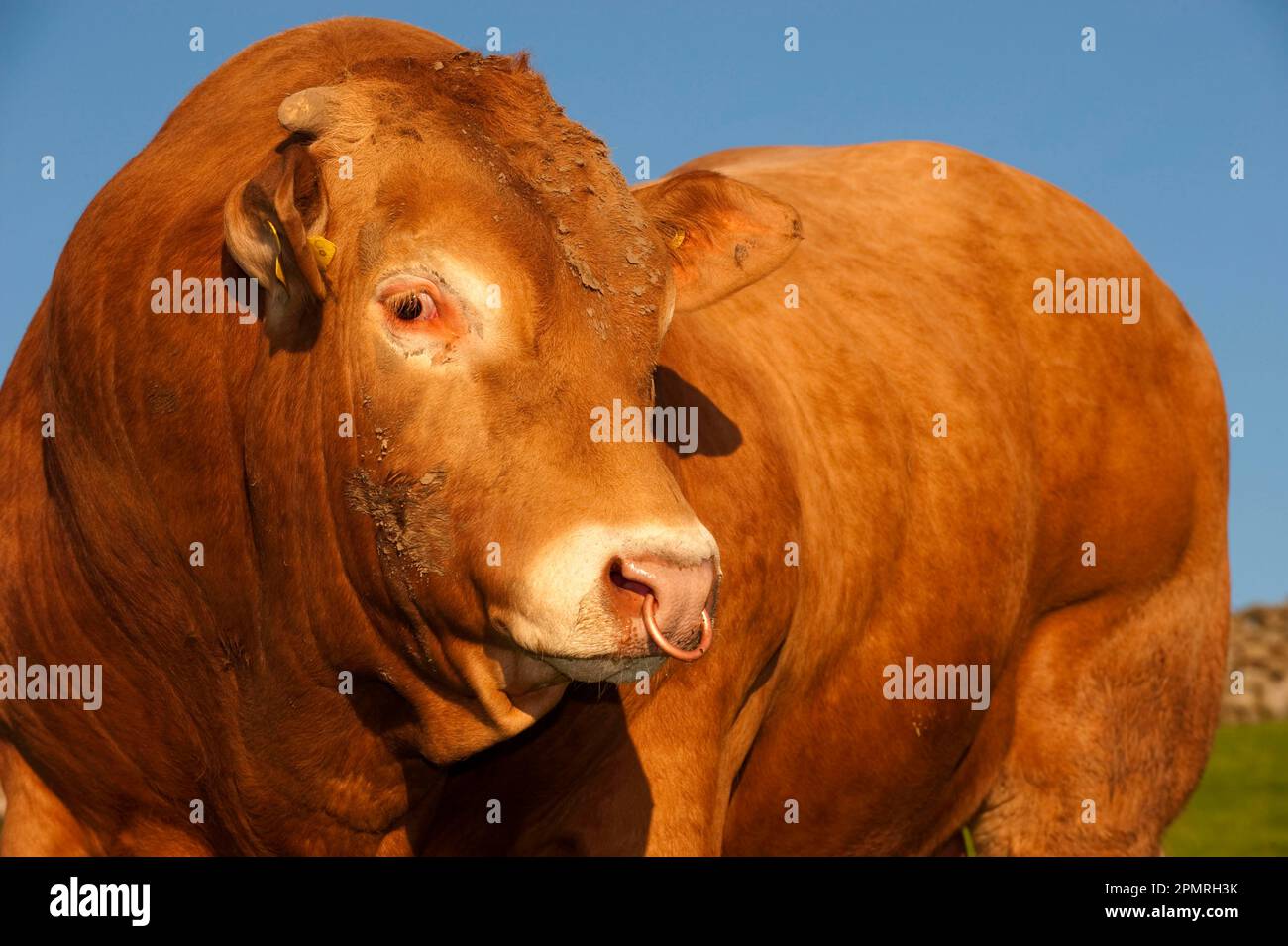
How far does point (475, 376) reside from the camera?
4227mm

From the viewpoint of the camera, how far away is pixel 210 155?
5043mm

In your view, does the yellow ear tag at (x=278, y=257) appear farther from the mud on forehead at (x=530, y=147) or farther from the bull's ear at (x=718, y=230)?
the bull's ear at (x=718, y=230)

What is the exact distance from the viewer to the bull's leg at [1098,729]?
7156 millimetres

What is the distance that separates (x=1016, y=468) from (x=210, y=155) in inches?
130

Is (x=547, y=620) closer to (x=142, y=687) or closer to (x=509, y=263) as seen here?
(x=509, y=263)

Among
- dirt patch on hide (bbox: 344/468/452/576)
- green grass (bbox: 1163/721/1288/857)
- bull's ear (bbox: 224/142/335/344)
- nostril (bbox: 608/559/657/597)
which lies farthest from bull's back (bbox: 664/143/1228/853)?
green grass (bbox: 1163/721/1288/857)

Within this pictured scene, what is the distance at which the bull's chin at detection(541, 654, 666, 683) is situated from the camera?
401 cm

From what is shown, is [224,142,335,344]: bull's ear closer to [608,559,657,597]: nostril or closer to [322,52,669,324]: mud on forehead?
[322,52,669,324]: mud on forehead

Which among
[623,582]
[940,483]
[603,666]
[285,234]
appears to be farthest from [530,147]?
[940,483]

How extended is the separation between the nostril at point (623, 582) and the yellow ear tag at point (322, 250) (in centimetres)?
108

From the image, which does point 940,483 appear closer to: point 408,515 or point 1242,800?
point 408,515

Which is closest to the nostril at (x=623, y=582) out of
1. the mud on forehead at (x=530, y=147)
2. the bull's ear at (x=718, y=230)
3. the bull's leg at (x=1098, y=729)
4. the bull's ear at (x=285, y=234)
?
the mud on forehead at (x=530, y=147)

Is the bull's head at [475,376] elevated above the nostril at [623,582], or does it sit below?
above

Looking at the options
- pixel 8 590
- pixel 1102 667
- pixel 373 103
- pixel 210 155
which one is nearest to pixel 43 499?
pixel 8 590
